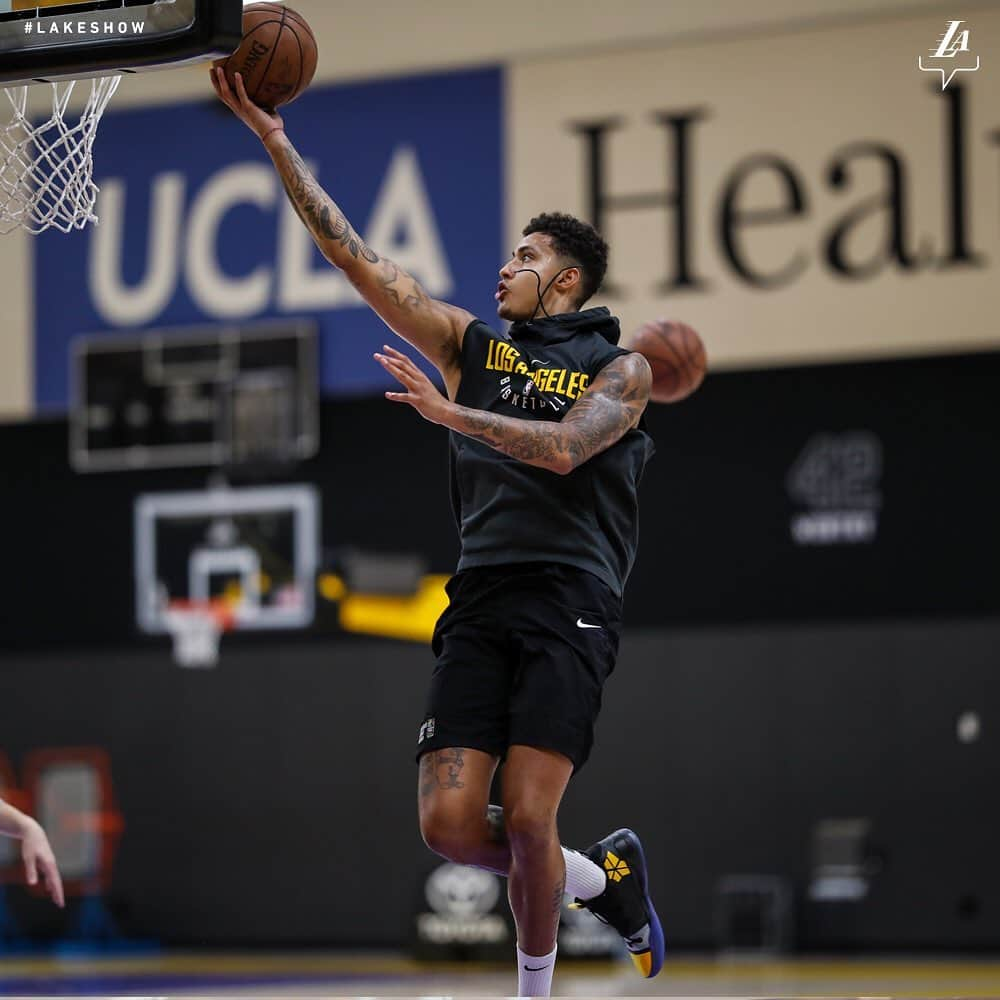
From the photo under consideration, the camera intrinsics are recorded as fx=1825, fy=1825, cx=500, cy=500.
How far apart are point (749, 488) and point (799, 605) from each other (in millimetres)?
1055

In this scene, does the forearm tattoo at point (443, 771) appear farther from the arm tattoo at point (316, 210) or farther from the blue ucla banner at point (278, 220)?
the blue ucla banner at point (278, 220)

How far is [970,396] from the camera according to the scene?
1472cm

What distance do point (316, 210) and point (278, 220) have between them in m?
10.9

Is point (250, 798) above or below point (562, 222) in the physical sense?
below

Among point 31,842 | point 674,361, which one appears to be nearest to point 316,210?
point 674,361

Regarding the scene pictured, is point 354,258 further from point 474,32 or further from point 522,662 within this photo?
point 474,32

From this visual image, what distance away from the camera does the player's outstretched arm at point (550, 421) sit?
17.1 feet

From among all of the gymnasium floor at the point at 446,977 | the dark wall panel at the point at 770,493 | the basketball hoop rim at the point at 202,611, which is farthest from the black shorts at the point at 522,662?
the basketball hoop rim at the point at 202,611

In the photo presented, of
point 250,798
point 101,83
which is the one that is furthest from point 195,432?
point 101,83

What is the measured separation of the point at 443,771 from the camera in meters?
5.49

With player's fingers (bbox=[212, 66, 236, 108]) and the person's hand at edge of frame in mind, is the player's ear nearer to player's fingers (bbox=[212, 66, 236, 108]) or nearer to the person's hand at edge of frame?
player's fingers (bbox=[212, 66, 236, 108])

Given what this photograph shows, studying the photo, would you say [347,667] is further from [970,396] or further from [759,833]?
[970,396]

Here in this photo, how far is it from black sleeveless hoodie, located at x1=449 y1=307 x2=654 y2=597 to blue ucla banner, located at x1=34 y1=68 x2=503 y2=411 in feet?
31.2

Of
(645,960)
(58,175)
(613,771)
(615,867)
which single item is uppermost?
(58,175)
